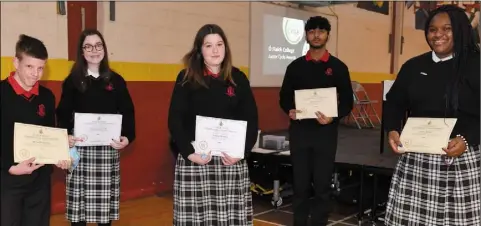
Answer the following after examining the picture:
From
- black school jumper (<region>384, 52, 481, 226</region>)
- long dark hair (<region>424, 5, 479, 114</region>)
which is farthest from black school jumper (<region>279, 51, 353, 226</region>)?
long dark hair (<region>424, 5, 479, 114</region>)

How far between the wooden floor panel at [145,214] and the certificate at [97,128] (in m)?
1.25

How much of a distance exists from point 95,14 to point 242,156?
8.78 ft

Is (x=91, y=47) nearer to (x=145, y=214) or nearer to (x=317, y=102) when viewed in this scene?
(x=317, y=102)

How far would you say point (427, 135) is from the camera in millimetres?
1881

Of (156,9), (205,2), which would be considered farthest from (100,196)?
(205,2)

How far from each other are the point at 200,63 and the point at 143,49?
2.52m

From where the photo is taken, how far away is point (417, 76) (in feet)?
6.46

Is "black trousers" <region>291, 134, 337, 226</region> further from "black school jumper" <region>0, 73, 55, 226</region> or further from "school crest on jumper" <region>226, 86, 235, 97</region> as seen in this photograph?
"black school jumper" <region>0, 73, 55, 226</region>

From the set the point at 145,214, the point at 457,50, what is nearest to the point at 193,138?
the point at 457,50

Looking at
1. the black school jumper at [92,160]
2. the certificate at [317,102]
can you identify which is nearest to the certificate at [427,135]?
the certificate at [317,102]

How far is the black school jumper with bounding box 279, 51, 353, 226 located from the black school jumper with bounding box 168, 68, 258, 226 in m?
0.85

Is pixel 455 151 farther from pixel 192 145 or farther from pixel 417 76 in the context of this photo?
pixel 192 145

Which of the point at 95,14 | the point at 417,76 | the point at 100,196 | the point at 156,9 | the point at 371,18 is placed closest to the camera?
the point at 417,76

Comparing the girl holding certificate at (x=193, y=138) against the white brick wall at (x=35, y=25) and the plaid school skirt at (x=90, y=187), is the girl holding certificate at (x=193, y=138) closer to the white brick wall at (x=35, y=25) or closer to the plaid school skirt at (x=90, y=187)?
the plaid school skirt at (x=90, y=187)
